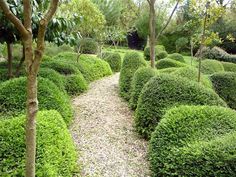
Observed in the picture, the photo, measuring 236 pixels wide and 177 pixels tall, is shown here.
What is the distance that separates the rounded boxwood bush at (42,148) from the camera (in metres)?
3.90

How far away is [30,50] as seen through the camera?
2.62 meters

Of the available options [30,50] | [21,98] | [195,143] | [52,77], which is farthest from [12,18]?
[52,77]

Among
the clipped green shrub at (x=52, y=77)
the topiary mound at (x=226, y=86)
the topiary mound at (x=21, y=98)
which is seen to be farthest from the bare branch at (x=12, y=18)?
the topiary mound at (x=226, y=86)

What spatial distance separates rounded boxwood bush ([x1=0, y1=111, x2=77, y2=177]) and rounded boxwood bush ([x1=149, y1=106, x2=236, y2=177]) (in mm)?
1475

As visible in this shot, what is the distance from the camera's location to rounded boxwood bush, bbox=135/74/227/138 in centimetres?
627

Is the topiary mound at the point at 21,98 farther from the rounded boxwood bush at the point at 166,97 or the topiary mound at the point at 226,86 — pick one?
the topiary mound at the point at 226,86

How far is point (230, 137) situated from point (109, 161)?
213cm

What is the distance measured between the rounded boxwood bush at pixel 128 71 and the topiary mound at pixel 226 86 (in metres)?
2.54

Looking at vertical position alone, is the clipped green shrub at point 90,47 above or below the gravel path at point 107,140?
above

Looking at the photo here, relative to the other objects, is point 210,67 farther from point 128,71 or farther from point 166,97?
point 166,97

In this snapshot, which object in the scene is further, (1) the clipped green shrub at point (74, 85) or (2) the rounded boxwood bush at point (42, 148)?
(1) the clipped green shrub at point (74, 85)

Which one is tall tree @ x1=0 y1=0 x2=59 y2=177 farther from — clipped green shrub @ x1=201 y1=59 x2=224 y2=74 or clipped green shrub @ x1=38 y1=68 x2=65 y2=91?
clipped green shrub @ x1=201 y1=59 x2=224 y2=74

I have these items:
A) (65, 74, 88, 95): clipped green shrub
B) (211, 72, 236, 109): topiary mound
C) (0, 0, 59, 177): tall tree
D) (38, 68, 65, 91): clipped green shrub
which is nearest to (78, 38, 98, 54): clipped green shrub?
(65, 74, 88, 95): clipped green shrub

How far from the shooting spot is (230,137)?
175 inches
